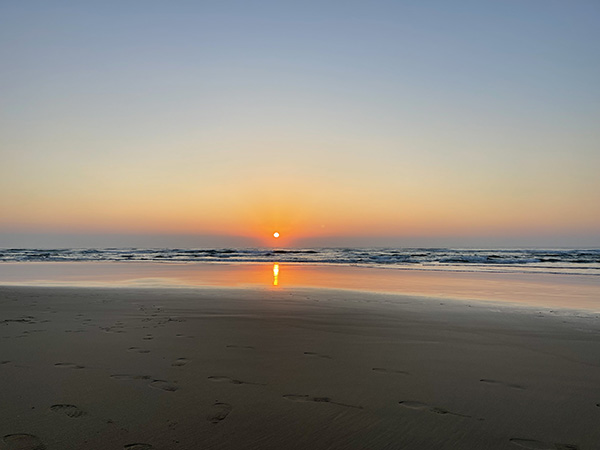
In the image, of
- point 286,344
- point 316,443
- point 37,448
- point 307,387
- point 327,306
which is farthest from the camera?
point 327,306

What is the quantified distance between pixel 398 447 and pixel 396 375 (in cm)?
150

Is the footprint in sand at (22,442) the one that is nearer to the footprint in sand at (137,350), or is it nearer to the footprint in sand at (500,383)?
the footprint in sand at (137,350)

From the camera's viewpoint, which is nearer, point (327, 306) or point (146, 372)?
point (146, 372)

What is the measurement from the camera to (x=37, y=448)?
106 inches

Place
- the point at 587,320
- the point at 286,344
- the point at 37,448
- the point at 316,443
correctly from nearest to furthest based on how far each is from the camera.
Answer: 1. the point at 37,448
2. the point at 316,443
3. the point at 286,344
4. the point at 587,320

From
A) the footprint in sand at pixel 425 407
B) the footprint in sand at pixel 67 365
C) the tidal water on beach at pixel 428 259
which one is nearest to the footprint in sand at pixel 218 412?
the footprint in sand at pixel 425 407

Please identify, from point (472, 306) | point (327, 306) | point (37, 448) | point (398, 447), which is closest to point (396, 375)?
point (398, 447)

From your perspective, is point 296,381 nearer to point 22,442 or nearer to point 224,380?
point 224,380

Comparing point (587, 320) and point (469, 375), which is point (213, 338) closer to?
point (469, 375)

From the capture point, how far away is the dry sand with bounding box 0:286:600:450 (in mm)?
2979

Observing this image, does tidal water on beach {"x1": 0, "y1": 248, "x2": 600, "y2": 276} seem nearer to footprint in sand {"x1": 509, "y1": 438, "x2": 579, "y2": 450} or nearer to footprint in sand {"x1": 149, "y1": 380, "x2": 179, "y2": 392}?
footprint in sand {"x1": 509, "y1": 438, "x2": 579, "y2": 450}

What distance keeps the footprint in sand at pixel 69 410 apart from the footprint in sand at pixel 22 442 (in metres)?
0.35

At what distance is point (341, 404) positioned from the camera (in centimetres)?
352

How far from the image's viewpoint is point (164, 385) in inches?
153
